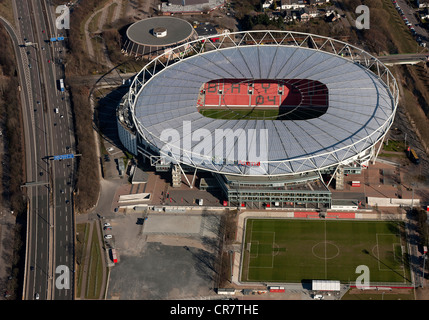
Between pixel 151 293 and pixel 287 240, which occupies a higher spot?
pixel 287 240

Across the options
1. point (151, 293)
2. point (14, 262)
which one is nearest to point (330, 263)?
point (151, 293)

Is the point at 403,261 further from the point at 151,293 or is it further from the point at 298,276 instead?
the point at 151,293

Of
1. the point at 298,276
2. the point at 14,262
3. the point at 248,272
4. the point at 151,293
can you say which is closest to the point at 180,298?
the point at 151,293

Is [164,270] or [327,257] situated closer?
[164,270]

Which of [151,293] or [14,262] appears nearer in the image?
[151,293]

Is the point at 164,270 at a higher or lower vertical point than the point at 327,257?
lower

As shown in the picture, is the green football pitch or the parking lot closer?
the parking lot

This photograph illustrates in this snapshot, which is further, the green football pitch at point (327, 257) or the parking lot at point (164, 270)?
the green football pitch at point (327, 257)
